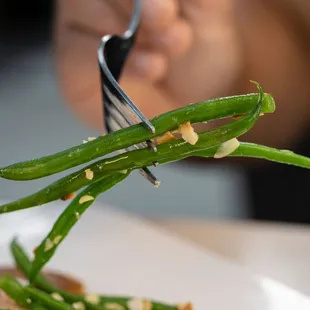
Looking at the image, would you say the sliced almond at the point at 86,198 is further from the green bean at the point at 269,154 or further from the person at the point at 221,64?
the person at the point at 221,64

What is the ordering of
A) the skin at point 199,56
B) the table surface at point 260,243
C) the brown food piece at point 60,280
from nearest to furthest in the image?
the brown food piece at point 60,280
the table surface at point 260,243
the skin at point 199,56

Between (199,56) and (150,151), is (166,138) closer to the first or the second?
(150,151)

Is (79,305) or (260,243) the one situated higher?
(260,243)

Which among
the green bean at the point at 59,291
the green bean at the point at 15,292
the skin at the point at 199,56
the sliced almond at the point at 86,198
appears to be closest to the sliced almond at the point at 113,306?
the green bean at the point at 59,291

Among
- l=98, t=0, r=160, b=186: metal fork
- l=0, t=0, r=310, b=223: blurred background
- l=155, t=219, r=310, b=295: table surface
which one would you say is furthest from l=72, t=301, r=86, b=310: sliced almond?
l=0, t=0, r=310, b=223: blurred background

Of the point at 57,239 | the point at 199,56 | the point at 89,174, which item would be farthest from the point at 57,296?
the point at 199,56

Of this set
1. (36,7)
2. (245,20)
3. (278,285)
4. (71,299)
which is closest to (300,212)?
(245,20)
